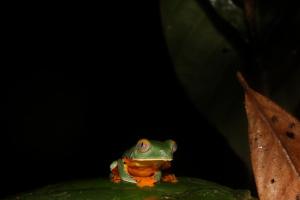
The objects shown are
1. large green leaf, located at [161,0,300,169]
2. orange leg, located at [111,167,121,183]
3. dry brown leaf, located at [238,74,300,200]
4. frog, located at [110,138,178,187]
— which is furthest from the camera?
large green leaf, located at [161,0,300,169]

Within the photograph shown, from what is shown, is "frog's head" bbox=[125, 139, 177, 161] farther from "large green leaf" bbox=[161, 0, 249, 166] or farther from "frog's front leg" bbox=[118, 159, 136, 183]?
"large green leaf" bbox=[161, 0, 249, 166]

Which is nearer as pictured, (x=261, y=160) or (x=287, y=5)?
(x=261, y=160)

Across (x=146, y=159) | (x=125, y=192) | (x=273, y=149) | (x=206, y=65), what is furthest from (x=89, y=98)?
(x=273, y=149)

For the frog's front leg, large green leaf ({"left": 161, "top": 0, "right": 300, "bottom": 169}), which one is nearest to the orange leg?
the frog's front leg

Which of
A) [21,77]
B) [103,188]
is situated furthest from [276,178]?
[21,77]

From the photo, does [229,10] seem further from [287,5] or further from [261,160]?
[261,160]

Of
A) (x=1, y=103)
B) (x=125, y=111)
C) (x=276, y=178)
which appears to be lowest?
(x=276, y=178)
